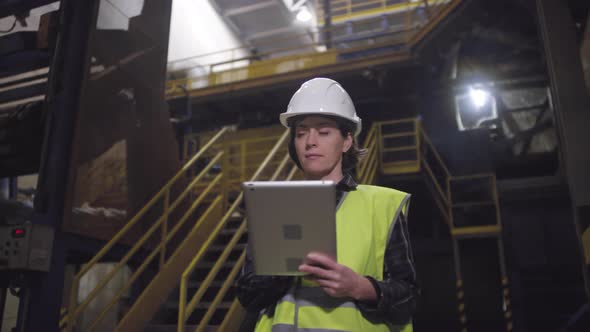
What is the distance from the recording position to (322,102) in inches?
88.6

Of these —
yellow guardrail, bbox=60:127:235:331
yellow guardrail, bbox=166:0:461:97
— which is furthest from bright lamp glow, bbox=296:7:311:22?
yellow guardrail, bbox=60:127:235:331

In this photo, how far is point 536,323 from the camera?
33.5 feet

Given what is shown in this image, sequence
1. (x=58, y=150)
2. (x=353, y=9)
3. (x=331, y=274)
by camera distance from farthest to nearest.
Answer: (x=353, y=9) → (x=58, y=150) → (x=331, y=274)

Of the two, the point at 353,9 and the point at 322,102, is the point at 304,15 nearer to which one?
the point at 353,9

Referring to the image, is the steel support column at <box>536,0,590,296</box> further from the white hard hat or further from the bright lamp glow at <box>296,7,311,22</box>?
the bright lamp glow at <box>296,7,311,22</box>

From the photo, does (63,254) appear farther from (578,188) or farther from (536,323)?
(536,323)

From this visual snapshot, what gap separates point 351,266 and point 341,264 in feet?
0.66

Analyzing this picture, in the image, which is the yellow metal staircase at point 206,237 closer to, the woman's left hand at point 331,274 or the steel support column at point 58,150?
the steel support column at point 58,150

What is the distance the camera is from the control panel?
11.6 ft

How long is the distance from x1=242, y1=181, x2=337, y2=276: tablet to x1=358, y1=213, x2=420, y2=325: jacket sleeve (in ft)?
0.95

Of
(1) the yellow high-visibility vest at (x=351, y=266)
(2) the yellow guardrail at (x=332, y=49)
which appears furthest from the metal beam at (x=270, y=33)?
(1) the yellow high-visibility vest at (x=351, y=266)

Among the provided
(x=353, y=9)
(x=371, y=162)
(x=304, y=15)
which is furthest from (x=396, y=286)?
(x=353, y=9)

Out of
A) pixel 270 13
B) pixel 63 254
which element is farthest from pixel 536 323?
pixel 270 13

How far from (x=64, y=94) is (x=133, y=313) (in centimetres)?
242
